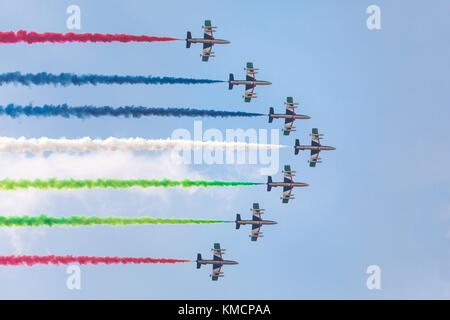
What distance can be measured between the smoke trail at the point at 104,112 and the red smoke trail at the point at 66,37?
21.8ft

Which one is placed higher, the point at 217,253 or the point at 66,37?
the point at 66,37

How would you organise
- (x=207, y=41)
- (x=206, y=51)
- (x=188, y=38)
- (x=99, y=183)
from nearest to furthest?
(x=99, y=183)
(x=188, y=38)
(x=207, y=41)
(x=206, y=51)

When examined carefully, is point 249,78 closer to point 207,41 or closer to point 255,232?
point 207,41

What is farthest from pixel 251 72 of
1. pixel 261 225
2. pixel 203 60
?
pixel 261 225

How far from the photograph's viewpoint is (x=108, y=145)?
328 ft

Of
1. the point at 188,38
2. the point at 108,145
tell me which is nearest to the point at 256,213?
the point at 188,38

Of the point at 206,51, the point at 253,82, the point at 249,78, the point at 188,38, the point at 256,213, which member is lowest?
the point at 256,213

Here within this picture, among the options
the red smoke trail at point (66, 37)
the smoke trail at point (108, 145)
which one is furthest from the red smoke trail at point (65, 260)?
the red smoke trail at point (66, 37)

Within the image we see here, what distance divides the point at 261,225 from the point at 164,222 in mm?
25435

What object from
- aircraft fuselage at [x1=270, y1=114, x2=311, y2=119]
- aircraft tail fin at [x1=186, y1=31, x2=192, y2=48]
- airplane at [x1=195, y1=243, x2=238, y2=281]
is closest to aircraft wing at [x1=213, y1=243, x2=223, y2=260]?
airplane at [x1=195, y1=243, x2=238, y2=281]

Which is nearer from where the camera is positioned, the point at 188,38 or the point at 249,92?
the point at 188,38

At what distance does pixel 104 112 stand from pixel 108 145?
12.5 ft

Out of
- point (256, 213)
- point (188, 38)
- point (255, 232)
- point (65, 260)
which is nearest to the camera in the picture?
point (65, 260)

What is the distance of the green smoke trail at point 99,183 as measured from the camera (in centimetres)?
9031
